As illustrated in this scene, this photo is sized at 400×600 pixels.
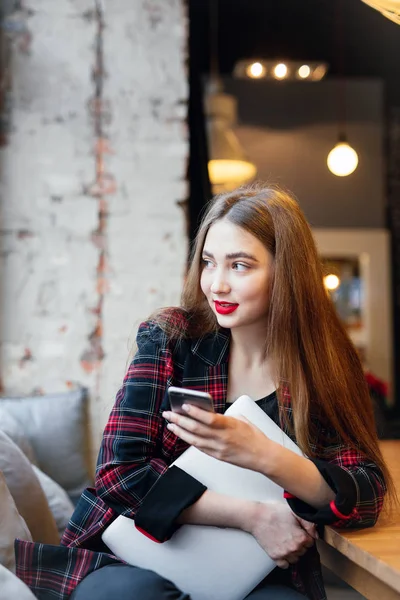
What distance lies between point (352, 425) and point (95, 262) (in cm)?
201

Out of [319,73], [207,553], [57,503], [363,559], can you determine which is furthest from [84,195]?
[319,73]

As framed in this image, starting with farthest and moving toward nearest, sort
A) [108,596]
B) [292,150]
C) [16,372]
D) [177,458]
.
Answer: [292,150] < [16,372] < [177,458] < [108,596]

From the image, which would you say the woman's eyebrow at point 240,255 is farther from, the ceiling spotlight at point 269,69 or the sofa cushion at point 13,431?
the ceiling spotlight at point 269,69

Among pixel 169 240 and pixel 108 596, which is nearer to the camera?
pixel 108 596

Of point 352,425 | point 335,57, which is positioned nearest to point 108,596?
point 352,425

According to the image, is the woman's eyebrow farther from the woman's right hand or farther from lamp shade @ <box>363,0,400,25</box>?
lamp shade @ <box>363,0,400,25</box>

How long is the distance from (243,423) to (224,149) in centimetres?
420

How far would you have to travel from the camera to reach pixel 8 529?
5.35 ft

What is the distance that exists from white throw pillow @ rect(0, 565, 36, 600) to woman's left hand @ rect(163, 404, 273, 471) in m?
0.37

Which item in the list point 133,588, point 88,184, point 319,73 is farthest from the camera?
point 319,73

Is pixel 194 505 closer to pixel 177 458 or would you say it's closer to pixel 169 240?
pixel 177 458

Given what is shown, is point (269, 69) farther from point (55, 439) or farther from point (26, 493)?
point (26, 493)

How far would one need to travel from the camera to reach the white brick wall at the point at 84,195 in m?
3.38

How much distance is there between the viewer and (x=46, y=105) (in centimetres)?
340
